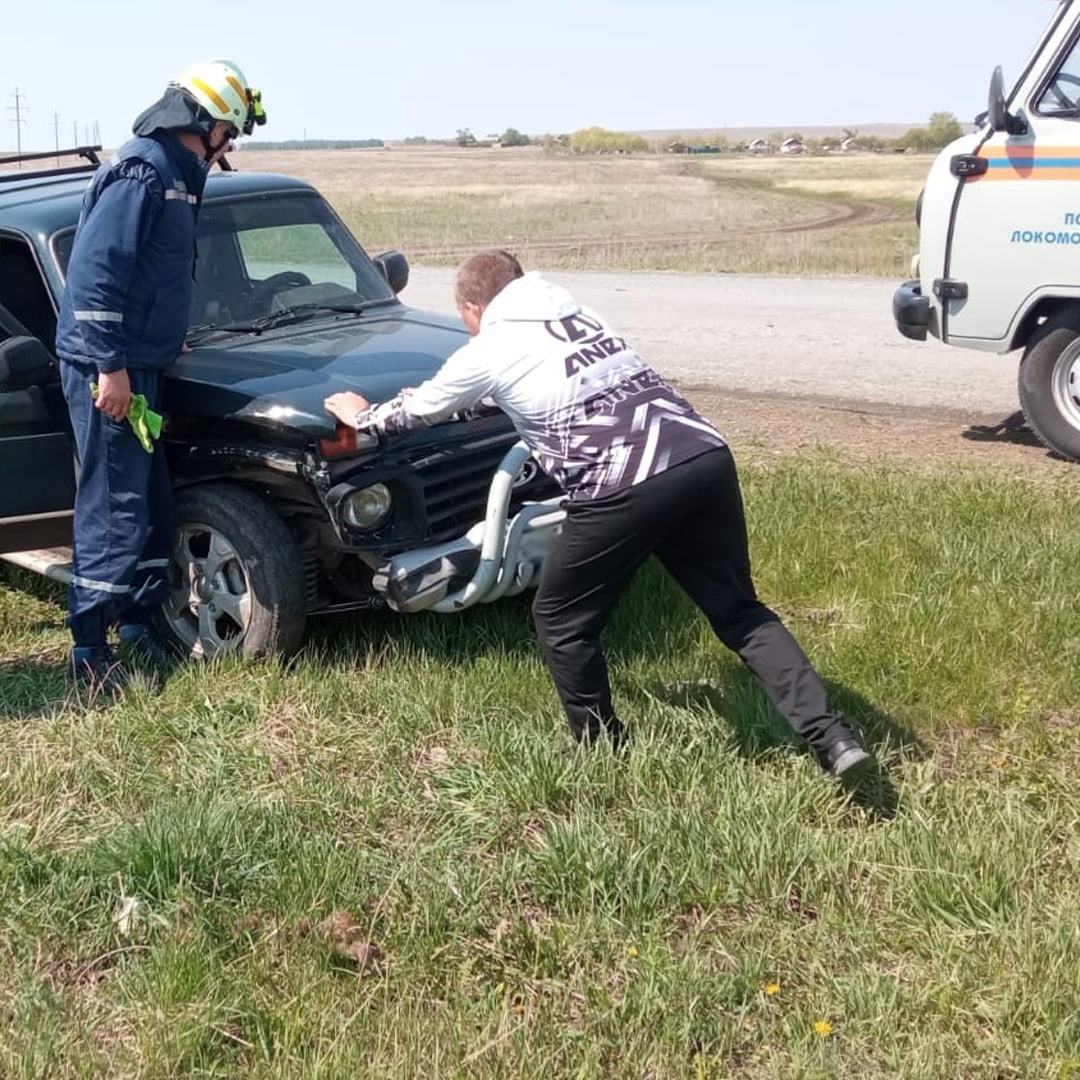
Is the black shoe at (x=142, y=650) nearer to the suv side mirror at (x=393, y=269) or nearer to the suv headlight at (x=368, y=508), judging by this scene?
the suv headlight at (x=368, y=508)

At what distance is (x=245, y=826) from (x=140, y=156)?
256 cm

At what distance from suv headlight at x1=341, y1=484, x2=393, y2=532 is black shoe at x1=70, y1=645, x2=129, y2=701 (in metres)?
1.06

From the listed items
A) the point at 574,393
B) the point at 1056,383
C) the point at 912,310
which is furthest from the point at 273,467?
the point at 1056,383

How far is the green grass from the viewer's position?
337cm

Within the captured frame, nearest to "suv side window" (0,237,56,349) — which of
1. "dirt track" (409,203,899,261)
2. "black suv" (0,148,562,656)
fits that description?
"black suv" (0,148,562,656)

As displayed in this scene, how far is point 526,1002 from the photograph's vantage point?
3.55 metres

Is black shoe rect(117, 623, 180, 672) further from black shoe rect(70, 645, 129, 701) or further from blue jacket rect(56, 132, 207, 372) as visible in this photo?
blue jacket rect(56, 132, 207, 372)

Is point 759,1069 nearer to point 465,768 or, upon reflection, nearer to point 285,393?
point 465,768

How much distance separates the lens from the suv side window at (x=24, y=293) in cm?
616

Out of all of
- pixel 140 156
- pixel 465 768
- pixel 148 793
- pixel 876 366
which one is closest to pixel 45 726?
pixel 148 793

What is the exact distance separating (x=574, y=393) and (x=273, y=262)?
2.79 metres

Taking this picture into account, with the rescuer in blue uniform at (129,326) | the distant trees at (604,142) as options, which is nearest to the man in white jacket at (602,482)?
the rescuer in blue uniform at (129,326)

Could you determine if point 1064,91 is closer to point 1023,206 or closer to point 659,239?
point 1023,206

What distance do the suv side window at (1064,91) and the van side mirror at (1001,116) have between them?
0.47 feet
